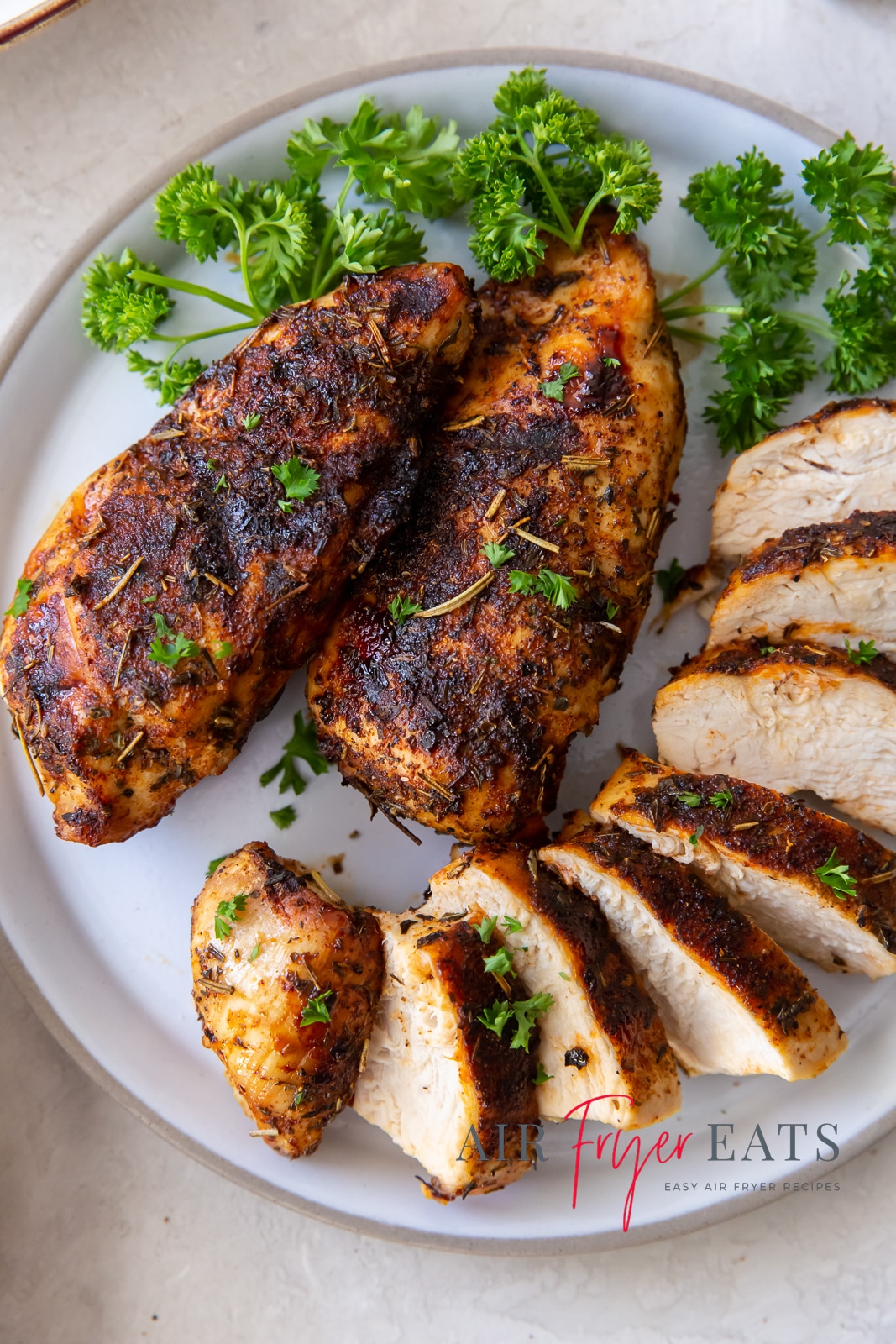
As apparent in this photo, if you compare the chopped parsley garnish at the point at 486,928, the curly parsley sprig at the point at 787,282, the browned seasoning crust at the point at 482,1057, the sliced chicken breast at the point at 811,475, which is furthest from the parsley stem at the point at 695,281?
the browned seasoning crust at the point at 482,1057

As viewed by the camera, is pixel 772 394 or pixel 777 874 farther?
pixel 772 394

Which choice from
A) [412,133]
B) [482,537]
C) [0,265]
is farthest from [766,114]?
[0,265]

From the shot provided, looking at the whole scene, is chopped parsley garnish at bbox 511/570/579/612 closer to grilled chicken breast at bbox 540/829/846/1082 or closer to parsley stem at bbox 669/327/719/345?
grilled chicken breast at bbox 540/829/846/1082

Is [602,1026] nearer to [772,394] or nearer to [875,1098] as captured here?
[875,1098]

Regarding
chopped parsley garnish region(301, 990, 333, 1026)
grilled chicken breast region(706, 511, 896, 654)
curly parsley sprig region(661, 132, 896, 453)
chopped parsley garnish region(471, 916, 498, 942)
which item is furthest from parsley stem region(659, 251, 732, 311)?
chopped parsley garnish region(301, 990, 333, 1026)

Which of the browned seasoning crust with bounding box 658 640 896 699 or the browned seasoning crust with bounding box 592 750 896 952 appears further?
the browned seasoning crust with bounding box 658 640 896 699

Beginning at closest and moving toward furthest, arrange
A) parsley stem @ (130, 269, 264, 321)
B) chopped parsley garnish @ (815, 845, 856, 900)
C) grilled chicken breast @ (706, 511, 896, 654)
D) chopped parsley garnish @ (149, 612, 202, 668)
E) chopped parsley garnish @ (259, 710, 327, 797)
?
chopped parsley garnish @ (149, 612, 202, 668) → chopped parsley garnish @ (815, 845, 856, 900) → grilled chicken breast @ (706, 511, 896, 654) → parsley stem @ (130, 269, 264, 321) → chopped parsley garnish @ (259, 710, 327, 797)
